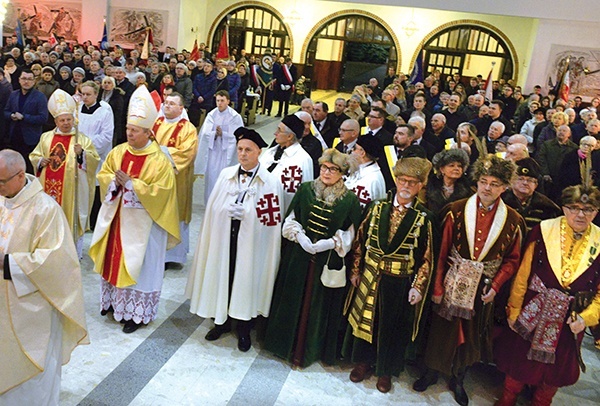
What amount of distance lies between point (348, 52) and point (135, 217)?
67.5 feet

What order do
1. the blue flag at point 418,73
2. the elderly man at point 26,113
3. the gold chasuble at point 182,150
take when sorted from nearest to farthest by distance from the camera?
1. the gold chasuble at point 182,150
2. the elderly man at point 26,113
3. the blue flag at point 418,73

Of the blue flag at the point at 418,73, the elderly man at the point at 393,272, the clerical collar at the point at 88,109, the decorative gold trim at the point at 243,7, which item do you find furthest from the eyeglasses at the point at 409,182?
the decorative gold trim at the point at 243,7

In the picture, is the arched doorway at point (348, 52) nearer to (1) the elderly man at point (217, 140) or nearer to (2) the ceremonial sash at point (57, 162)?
(1) the elderly man at point (217, 140)

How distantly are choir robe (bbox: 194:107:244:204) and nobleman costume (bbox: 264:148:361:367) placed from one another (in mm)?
3084

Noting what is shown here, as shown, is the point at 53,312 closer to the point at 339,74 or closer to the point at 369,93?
the point at 369,93

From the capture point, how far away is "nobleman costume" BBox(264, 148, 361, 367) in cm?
420

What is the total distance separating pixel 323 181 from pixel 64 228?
191 cm

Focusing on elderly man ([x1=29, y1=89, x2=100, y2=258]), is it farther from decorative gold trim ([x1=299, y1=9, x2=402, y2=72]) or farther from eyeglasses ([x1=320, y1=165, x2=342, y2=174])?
decorative gold trim ([x1=299, y1=9, x2=402, y2=72])

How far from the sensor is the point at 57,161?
543cm

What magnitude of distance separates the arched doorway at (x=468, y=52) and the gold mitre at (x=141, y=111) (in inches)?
711

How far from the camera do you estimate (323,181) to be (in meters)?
4.24

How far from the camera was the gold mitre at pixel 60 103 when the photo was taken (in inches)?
208

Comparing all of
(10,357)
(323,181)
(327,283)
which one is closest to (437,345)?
(327,283)

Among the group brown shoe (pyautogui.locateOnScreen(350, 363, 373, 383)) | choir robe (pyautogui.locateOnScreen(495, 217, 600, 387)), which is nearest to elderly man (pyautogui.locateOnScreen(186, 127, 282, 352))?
brown shoe (pyautogui.locateOnScreen(350, 363, 373, 383))
